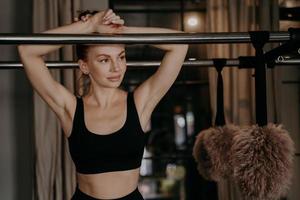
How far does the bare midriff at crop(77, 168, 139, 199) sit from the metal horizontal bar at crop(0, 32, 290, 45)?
0.36 meters

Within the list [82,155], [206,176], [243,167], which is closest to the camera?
[243,167]

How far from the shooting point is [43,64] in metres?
1.15

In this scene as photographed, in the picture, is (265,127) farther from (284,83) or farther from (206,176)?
(284,83)

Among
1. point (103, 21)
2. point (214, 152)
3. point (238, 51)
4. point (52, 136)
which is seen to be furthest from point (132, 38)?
point (238, 51)

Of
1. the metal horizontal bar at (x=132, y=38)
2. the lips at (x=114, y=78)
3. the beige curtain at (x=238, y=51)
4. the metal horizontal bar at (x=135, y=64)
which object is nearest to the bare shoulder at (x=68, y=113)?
the lips at (x=114, y=78)

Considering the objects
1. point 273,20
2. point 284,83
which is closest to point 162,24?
point 273,20

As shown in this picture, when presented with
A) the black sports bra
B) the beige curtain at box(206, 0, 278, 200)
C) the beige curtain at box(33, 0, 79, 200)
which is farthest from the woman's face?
the beige curtain at box(206, 0, 278, 200)

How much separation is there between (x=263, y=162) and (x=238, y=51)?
5.14 feet

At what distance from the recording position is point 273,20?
2.51m

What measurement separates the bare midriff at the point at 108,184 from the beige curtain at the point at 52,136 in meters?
1.22

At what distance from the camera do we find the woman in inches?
44.3

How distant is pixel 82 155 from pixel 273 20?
1718 millimetres

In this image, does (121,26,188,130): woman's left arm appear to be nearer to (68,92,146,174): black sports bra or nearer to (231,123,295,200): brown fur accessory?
(68,92,146,174): black sports bra

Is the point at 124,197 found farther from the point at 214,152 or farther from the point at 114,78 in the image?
the point at 214,152
